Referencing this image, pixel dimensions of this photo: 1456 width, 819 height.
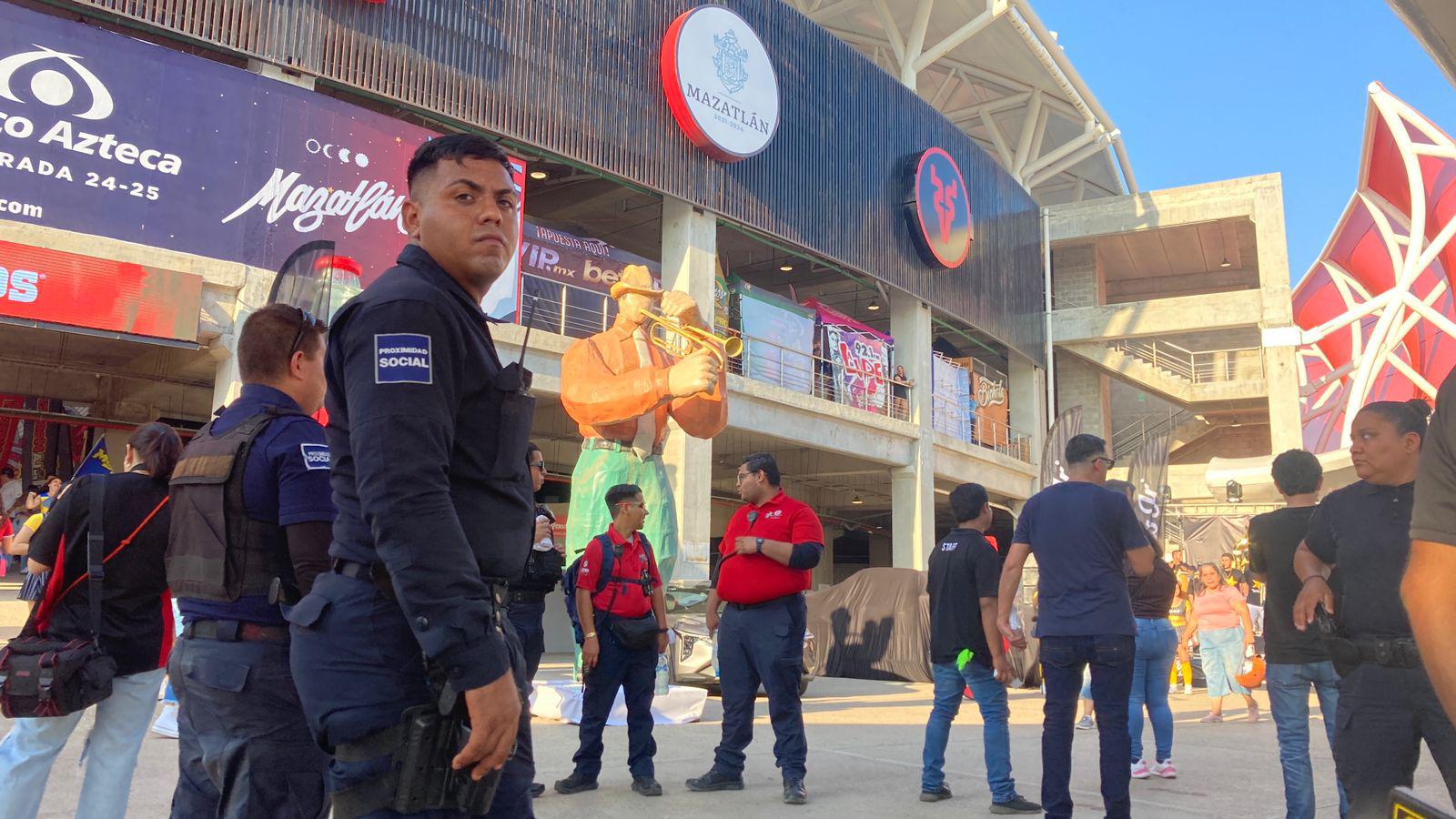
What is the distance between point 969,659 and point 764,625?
104 centimetres

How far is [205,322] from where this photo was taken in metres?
13.0

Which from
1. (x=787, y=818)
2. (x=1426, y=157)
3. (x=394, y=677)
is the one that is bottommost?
(x=787, y=818)

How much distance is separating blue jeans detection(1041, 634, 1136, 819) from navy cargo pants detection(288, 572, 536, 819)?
10.4 feet

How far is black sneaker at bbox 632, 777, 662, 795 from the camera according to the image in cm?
528

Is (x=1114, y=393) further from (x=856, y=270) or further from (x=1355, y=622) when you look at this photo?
Answer: (x=1355, y=622)

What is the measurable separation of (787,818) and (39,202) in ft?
36.8

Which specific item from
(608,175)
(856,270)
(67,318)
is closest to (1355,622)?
(67,318)

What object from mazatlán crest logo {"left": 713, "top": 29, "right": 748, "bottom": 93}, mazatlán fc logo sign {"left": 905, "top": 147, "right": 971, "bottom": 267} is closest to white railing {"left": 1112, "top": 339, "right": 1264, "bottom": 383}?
mazatlán fc logo sign {"left": 905, "top": 147, "right": 971, "bottom": 267}

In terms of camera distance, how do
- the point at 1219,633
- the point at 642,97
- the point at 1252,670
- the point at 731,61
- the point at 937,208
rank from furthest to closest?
the point at 937,208
the point at 731,61
the point at 642,97
the point at 1252,670
the point at 1219,633

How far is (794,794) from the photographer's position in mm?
5113

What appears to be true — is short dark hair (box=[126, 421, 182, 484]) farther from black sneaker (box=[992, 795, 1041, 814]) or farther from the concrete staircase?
the concrete staircase

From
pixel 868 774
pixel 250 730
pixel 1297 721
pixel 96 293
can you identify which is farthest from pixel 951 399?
pixel 250 730

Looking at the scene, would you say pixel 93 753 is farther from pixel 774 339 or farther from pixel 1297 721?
pixel 774 339

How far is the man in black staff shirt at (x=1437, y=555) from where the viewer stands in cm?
168
